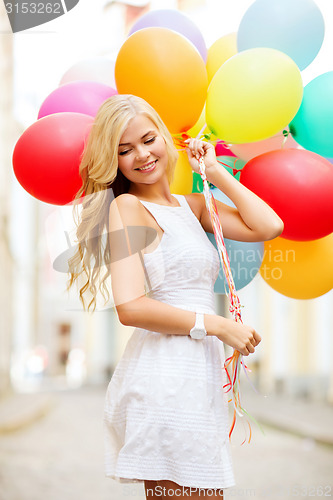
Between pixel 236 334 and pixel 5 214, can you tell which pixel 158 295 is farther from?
pixel 5 214

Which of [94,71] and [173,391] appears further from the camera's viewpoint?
[94,71]

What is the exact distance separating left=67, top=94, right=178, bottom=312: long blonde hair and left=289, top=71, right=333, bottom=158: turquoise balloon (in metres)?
0.53

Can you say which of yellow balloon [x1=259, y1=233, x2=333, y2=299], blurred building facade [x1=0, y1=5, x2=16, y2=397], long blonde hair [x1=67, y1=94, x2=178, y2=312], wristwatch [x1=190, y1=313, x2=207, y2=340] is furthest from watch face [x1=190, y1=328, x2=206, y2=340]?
blurred building facade [x1=0, y1=5, x2=16, y2=397]

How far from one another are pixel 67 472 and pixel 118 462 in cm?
456

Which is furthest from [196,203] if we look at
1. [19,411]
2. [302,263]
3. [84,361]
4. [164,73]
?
[84,361]

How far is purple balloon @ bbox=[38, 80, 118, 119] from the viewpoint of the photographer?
205 cm

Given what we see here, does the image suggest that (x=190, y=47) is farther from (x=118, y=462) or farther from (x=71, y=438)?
(x=71, y=438)

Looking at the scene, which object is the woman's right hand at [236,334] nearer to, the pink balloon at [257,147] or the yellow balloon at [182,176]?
the yellow balloon at [182,176]

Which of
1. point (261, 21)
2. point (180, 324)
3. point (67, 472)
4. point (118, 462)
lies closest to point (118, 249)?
point (180, 324)

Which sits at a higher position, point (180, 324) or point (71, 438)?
point (180, 324)

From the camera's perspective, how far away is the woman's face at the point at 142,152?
1.67 m

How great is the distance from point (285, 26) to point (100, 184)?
0.90 meters

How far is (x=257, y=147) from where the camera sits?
84.7 inches

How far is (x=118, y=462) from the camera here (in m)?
1.59
